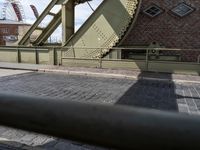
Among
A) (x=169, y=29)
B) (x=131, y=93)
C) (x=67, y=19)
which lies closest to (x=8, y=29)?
(x=67, y=19)

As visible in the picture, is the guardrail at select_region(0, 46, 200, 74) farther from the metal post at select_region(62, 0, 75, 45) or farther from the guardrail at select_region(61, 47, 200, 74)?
the metal post at select_region(62, 0, 75, 45)

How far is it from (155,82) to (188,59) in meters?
4.45

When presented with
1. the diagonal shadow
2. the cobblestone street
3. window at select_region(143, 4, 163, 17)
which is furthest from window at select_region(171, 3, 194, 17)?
the diagonal shadow

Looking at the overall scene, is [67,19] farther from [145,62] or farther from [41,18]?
[145,62]

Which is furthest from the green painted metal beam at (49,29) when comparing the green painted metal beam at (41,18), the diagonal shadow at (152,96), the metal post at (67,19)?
the diagonal shadow at (152,96)

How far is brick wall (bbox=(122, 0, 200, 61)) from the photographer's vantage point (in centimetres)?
1329

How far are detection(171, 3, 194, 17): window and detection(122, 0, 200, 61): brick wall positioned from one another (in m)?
0.15

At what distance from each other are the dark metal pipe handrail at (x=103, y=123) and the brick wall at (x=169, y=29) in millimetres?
13119

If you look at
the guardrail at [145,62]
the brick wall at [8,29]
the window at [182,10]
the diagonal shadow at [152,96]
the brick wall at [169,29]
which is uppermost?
the brick wall at [8,29]

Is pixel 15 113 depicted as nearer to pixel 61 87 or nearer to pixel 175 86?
pixel 61 87

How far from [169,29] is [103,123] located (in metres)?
13.7

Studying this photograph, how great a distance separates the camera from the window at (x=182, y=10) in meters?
13.4

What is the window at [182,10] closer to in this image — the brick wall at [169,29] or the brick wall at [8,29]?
the brick wall at [169,29]

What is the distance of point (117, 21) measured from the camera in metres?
12.9
